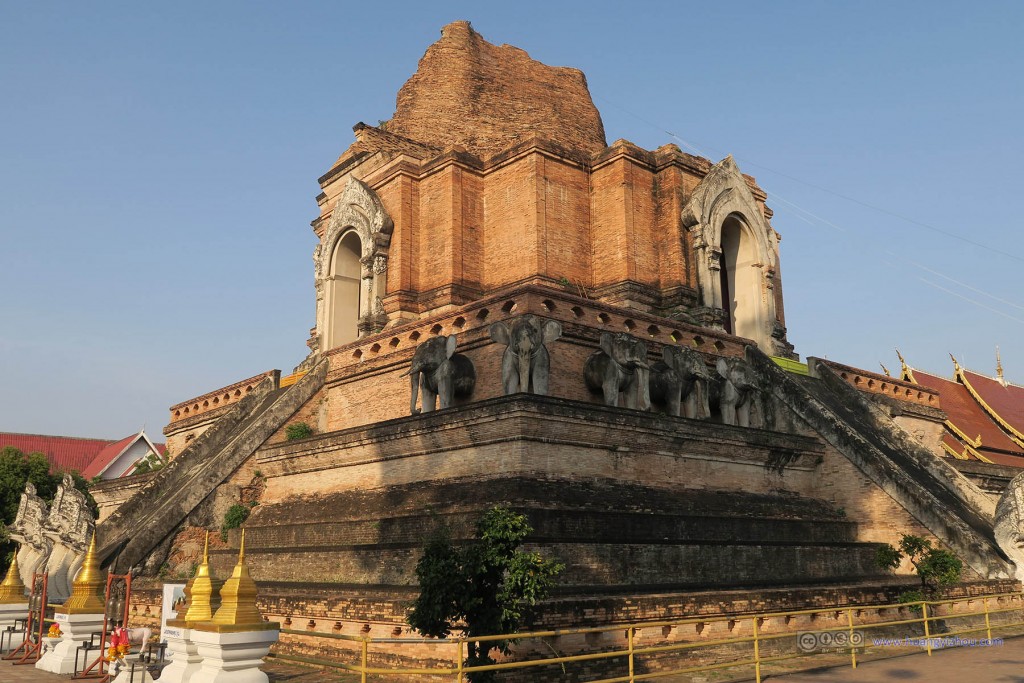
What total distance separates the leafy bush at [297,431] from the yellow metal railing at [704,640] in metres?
6.26

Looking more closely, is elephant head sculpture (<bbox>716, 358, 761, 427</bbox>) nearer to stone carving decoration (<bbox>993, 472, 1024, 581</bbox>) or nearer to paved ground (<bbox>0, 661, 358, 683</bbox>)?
stone carving decoration (<bbox>993, 472, 1024, 581</bbox>)

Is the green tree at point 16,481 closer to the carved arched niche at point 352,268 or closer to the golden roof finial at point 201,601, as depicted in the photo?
the carved arched niche at point 352,268

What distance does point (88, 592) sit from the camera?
11164 mm

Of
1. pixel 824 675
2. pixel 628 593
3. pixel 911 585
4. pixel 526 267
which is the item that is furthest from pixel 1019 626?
pixel 526 267

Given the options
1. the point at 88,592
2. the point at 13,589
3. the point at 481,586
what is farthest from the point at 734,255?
the point at 13,589

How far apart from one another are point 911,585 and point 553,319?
635 cm

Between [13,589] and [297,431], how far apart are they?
525 centimetres

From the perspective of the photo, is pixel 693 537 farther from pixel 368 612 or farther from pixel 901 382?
pixel 901 382

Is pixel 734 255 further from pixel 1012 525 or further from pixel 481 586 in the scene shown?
pixel 481 586

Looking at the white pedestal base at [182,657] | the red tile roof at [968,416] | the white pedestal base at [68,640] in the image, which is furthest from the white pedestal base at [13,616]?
the red tile roof at [968,416]

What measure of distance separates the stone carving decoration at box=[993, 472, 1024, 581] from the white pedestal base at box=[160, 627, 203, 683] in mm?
11438

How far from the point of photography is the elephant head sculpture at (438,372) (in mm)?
14523

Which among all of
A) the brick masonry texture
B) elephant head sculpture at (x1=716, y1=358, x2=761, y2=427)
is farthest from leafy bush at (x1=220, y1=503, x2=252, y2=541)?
the brick masonry texture

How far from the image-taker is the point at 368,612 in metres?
9.85
